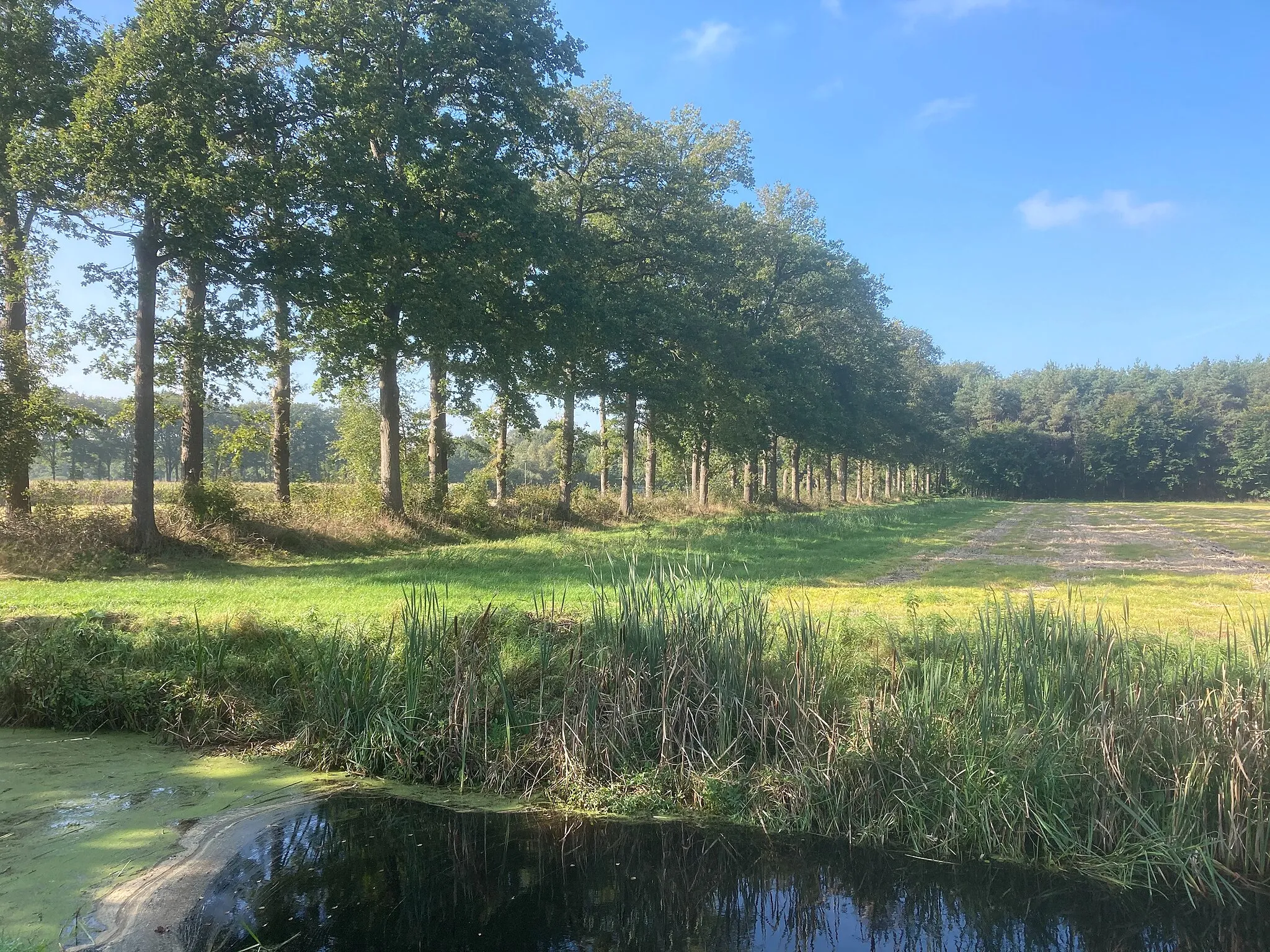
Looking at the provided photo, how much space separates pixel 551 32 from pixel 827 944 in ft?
73.3

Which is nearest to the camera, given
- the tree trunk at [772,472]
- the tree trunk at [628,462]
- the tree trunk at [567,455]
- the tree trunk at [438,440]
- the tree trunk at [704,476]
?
the tree trunk at [438,440]

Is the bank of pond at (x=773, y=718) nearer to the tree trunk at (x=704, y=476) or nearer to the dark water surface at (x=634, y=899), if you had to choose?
the dark water surface at (x=634, y=899)

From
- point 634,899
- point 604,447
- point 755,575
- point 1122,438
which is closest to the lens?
point 634,899

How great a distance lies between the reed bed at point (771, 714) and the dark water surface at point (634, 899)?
33cm

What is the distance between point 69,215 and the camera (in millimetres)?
15758

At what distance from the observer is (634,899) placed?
17.1 feet

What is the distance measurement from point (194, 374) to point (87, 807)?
13.2m

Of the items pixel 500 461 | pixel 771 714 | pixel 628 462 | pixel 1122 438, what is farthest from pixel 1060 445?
pixel 771 714

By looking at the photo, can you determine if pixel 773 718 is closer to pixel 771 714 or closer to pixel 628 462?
pixel 771 714

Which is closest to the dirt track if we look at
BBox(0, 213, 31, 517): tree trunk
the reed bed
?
the reed bed

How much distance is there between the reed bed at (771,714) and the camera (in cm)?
566

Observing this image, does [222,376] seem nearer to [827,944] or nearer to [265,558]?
[265,558]

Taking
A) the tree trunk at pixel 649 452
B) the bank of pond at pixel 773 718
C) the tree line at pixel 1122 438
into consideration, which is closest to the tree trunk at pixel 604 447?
the tree trunk at pixel 649 452

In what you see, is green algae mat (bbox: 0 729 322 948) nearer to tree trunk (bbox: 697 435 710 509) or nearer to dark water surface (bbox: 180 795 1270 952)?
dark water surface (bbox: 180 795 1270 952)
